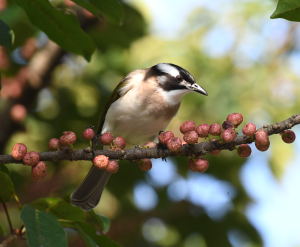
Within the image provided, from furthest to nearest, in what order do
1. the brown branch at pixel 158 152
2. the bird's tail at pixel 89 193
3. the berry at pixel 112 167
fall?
the bird's tail at pixel 89 193 → the berry at pixel 112 167 → the brown branch at pixel 158 152

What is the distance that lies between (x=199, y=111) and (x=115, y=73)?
3.82 ft

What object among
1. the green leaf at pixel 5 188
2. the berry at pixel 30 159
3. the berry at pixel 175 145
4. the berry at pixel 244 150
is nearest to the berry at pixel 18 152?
the berry at pixel 30 159

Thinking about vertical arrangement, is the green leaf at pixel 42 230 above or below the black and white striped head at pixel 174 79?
below

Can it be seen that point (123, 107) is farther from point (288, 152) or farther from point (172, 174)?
point (288, 152)

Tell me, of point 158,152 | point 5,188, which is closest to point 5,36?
point 5,188

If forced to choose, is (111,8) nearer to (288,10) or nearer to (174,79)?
(288,10)

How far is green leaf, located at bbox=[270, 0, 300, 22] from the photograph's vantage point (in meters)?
1.82

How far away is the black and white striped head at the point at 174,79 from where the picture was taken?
3780mm

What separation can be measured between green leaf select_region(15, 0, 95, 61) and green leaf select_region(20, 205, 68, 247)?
108 cm

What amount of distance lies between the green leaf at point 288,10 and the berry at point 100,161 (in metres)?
1.10

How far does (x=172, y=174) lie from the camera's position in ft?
14.5

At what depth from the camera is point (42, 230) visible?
2057 millimetres

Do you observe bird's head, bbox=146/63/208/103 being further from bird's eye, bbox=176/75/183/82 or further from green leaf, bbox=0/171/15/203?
green leaf, bbox=0/171/15/203

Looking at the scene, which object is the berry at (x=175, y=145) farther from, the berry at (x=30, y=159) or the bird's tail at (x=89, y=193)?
the bird's tail at (x=89, y=193)
